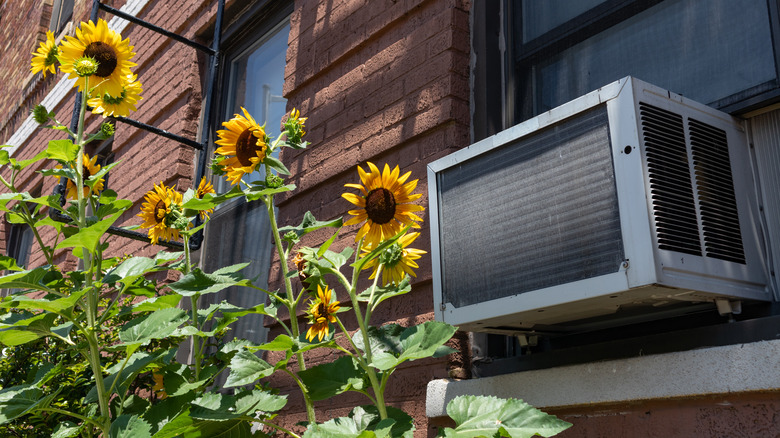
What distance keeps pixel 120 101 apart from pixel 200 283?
114 centimetres

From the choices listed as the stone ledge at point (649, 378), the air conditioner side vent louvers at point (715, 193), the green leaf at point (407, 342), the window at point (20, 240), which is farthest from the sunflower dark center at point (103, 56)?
the window at point (20, 240)

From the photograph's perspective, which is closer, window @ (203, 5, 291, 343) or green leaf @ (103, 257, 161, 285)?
green leaf @ (103, 257, 161, 285)

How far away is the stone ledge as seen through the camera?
1.64 meters

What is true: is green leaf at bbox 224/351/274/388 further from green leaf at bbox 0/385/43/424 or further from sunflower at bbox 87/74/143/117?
sunflower at bbox 87/74/143/117

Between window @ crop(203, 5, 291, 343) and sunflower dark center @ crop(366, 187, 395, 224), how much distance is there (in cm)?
191

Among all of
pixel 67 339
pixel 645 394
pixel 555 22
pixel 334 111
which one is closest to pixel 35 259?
pixel 334 111

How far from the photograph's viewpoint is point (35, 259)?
272 inches


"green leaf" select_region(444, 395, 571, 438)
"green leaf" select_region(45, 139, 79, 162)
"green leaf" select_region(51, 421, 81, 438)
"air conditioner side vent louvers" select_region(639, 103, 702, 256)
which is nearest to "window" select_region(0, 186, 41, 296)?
"green leaf" select_region(45, 139, 79, 162)

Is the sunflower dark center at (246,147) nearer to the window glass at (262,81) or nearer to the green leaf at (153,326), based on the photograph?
the green leaf at (153,326)

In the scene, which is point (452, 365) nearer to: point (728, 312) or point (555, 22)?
point (728, 312)

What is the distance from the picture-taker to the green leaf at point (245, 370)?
1.74m

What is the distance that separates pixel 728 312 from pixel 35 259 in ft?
21.3

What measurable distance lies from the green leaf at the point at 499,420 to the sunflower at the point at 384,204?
1.69 ft

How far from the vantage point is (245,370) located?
5.81 ft
